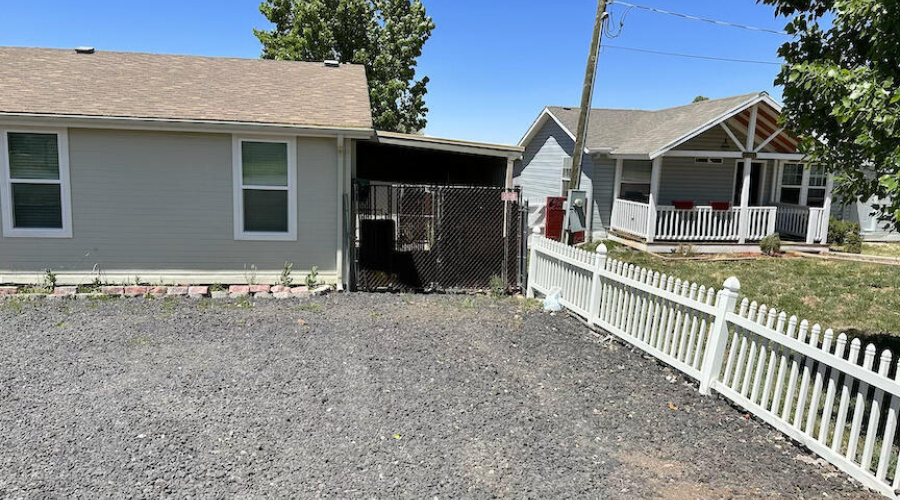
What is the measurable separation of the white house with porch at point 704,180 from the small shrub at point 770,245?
539mm

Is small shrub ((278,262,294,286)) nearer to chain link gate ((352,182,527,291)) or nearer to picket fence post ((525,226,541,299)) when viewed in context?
chain link gate ((352,182,527,291))

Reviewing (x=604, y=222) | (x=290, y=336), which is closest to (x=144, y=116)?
(x=290, y=336)

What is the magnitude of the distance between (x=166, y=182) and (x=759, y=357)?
26.7 ft

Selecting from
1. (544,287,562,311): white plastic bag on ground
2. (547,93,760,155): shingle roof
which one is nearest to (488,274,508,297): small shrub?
(544,287,562,311): white plastic bag on ground

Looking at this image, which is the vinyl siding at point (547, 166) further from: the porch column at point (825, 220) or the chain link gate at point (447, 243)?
the chain link gate at point (447, 243)

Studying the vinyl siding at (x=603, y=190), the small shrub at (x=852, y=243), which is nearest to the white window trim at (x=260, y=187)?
the vinyl siding at (x=603, y=190)

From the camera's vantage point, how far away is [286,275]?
29.7 ft

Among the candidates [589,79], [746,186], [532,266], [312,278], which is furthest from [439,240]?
[746,186]

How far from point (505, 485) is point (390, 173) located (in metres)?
14.8

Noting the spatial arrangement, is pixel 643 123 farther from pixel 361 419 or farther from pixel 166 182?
pixel 361 419

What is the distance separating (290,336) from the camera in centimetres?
657

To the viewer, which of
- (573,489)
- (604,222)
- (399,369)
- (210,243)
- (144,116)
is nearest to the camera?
(573,489)

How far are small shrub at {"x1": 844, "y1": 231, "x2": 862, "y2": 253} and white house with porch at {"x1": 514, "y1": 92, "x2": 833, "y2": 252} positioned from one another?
3.41 ft

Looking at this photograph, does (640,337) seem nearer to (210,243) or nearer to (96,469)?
(96,469)
